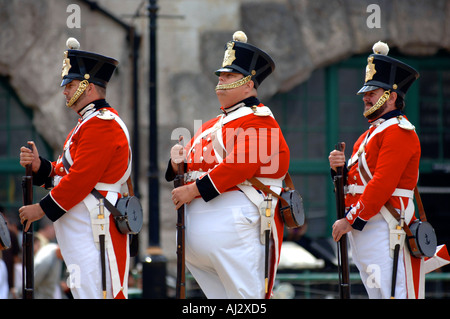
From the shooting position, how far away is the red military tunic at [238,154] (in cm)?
568

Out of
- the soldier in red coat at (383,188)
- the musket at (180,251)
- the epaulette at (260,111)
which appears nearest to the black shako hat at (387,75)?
the soldier in red coat at (383,188)

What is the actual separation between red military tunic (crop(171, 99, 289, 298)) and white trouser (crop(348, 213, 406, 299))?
23.3 inches

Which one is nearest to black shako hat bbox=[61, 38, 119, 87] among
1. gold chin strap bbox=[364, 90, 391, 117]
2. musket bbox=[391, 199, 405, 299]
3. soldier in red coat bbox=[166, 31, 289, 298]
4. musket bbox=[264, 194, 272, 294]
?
soldier in red coat bbox=[166, 31, 289, 298]

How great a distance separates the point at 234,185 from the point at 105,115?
1.00m

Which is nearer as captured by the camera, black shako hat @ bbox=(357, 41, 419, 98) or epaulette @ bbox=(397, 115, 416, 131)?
epaulette @ bbox=(397, 115, 416, 131)

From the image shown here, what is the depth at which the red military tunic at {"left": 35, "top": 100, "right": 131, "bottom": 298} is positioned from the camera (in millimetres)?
5816

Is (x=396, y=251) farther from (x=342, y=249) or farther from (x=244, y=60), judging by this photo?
(x=244, y=60)

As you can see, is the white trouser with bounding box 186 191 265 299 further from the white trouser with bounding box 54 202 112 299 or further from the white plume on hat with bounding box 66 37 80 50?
the white plume on hat with bounding box 66 37 80 50

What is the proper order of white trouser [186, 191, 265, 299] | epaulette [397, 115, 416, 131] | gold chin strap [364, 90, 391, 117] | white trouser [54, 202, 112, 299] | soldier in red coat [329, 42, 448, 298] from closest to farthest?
white trouser [186, 191, 265, 299] → white trouser [54, 202, 112, 299] → soldier in red coat [329, 42, 448, 298] → epaulette [397, 115, 416, 131] → gold chin strap [364, 90, 391, 117]

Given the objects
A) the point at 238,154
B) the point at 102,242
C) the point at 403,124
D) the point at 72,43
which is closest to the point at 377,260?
the point at 403,124

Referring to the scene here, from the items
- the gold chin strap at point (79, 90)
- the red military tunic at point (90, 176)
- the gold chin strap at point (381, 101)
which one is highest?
the gold chin strap at point (79, 90)

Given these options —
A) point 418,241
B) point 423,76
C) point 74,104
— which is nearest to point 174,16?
point 423,76

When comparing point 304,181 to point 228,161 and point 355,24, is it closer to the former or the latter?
point 355,24

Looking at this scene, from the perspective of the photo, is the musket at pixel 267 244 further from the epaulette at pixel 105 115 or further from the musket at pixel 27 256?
the musket at pixel 27 256
